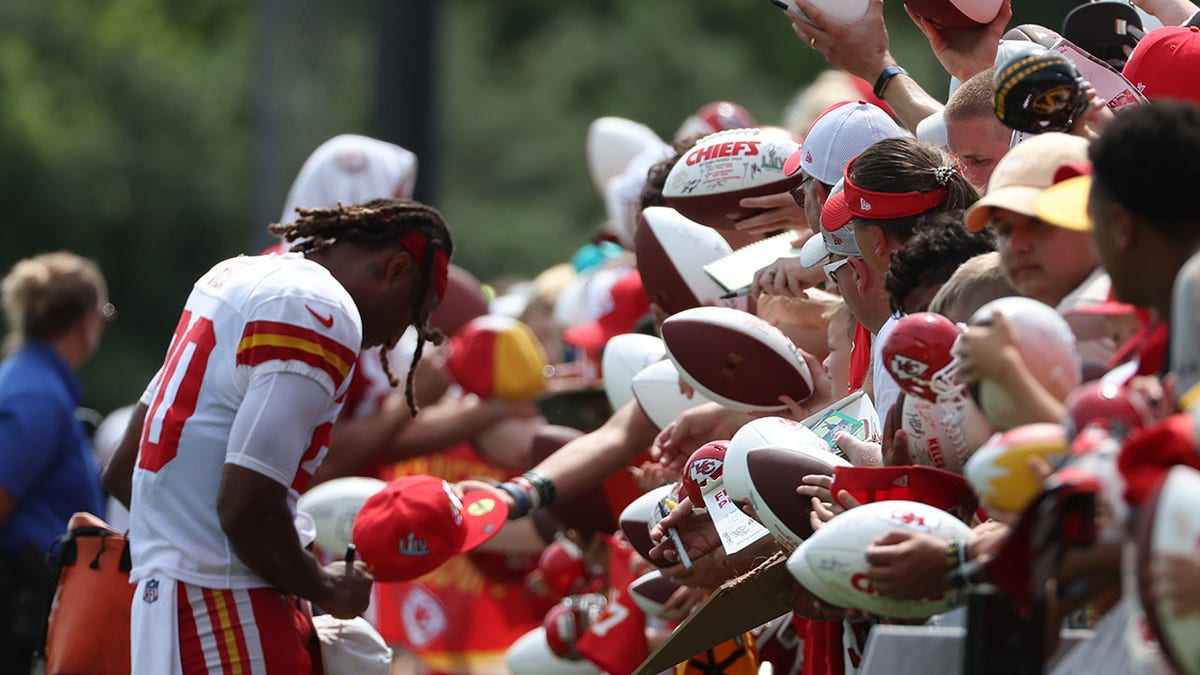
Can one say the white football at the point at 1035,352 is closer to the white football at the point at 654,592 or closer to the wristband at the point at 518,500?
the white football at the point at 654,592

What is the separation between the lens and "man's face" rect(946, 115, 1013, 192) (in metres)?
3.71

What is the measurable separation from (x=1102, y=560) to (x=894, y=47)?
20.6 metres

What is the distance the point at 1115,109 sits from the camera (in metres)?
3.69

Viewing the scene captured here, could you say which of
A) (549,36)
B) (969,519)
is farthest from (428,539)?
(549,36)

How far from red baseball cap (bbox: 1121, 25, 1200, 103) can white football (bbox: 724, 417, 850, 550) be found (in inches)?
46.7

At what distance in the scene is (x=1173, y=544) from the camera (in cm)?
215

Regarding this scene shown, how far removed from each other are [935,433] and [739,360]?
0.90 meters

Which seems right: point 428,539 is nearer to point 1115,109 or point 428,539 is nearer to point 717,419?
point 717,419

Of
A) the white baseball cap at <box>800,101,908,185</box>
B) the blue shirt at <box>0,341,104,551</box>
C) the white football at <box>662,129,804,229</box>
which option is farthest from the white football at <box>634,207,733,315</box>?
the blue shirt at <box>0,341,104,551</box>

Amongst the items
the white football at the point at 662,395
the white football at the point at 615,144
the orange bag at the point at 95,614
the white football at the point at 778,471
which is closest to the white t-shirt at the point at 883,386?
the white football at the point at 778,471

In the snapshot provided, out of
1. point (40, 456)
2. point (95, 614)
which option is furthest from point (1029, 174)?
point (40, 456)

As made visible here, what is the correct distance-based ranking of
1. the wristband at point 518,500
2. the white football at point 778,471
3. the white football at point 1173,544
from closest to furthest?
1. the white football at point 1173,544
2. the white football at point 778,471
3. the wristband at point 518,500

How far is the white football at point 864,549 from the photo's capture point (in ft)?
8.87

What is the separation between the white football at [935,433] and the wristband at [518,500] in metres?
1.88
